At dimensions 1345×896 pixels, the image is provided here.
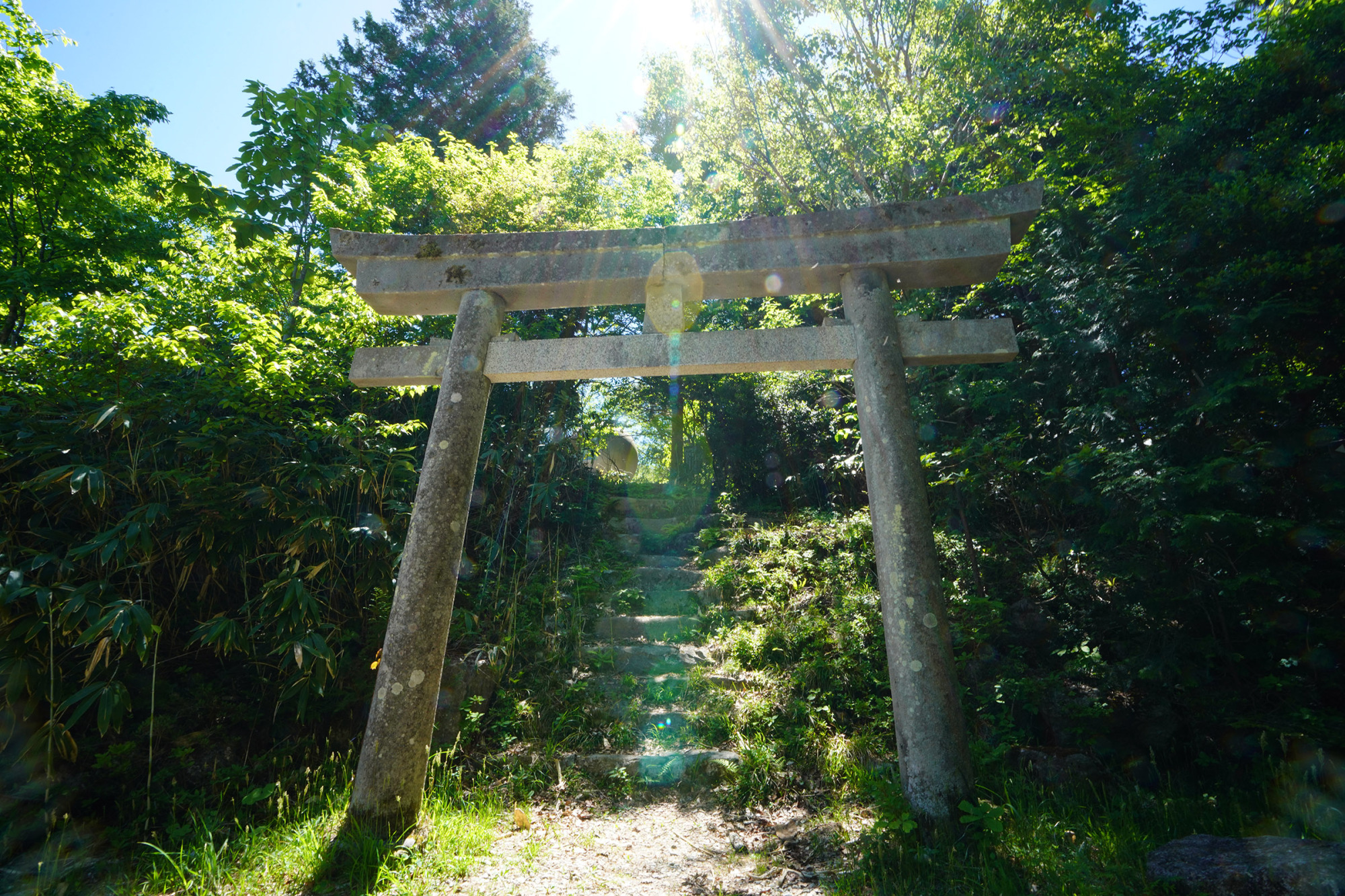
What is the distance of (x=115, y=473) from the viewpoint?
4.22 m

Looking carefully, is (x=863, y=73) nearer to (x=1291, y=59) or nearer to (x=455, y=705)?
(x=1291, y=59)

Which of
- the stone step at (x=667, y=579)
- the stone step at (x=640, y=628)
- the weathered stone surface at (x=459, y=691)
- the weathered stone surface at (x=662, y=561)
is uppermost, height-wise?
the weathered stone surface at (x=662, y=561)

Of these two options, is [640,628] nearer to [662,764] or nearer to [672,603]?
[672,603]

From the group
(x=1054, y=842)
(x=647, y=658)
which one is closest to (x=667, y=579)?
(x=647, y=658)

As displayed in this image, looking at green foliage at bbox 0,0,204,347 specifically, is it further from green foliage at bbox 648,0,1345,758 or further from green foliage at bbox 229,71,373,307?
green foliage at bbox 648,0,1345,758

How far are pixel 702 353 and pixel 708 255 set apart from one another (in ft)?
2.31

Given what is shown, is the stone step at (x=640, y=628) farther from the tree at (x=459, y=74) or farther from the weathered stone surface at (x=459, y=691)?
the tree at (x=459, y=74)

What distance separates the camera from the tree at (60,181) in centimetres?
595

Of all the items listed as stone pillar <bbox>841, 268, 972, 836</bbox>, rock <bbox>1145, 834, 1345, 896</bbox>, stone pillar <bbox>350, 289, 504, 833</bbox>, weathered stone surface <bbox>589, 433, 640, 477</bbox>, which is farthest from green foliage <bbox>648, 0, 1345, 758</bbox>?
weathered stone surface <bbox>589, 433, 640, 477</bbox>

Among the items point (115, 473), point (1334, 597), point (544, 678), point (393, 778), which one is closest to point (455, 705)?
point (544, 678)

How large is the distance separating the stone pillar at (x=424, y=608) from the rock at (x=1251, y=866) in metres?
3.56

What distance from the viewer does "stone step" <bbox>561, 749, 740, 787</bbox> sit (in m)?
4.11

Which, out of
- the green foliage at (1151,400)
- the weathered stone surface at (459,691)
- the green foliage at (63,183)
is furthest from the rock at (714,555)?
the green foliage at (63,183)

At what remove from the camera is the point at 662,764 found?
13.9 feet
